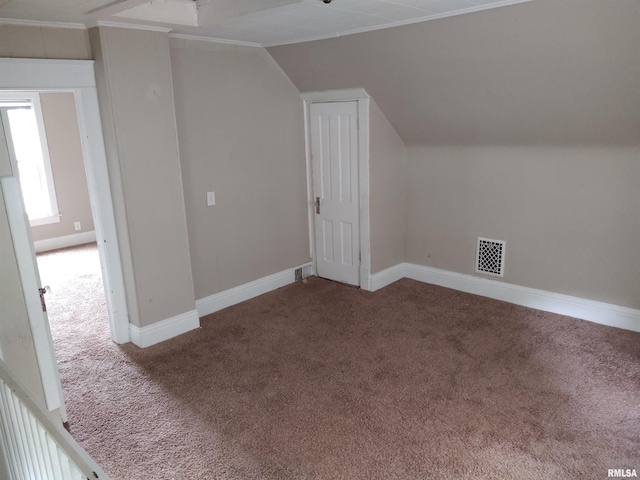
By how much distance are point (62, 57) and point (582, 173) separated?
385 cm

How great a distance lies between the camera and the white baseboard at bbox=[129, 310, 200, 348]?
3.64 metres

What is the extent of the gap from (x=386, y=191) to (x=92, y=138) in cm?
261

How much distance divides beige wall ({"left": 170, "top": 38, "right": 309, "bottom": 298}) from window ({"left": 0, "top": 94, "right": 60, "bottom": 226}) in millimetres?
3398

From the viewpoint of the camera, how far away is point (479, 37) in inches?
121

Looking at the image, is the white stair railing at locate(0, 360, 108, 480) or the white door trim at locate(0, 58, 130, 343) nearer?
the white stair railing at locate(0, 360, 108, 480)

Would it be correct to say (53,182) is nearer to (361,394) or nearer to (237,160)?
(237,160)

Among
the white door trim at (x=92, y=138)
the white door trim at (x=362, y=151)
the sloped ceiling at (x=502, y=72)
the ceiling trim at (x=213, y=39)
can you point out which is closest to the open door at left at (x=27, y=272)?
the white door trim at (x=92, y=138)

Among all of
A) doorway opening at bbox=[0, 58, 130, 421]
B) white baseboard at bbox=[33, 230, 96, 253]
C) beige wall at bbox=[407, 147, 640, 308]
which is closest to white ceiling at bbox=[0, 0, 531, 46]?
doorway opening at bbox=[0, 58, 130, 421]

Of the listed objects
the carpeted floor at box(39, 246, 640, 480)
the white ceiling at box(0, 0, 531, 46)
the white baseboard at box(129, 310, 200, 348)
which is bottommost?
the carpeted floor at box(39, 246, 640, 480)

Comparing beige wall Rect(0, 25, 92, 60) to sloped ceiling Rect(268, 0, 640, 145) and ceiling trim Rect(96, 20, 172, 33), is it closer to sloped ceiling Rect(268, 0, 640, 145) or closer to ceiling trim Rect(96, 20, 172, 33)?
ceiling trim Rect(96, 20, 172, 33)

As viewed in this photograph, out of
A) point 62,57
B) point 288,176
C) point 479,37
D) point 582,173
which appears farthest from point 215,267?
point 582,173

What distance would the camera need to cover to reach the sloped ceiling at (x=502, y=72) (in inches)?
108

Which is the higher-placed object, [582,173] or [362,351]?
[582,173]

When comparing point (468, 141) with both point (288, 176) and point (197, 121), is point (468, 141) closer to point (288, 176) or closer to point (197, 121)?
point (288, 176)
